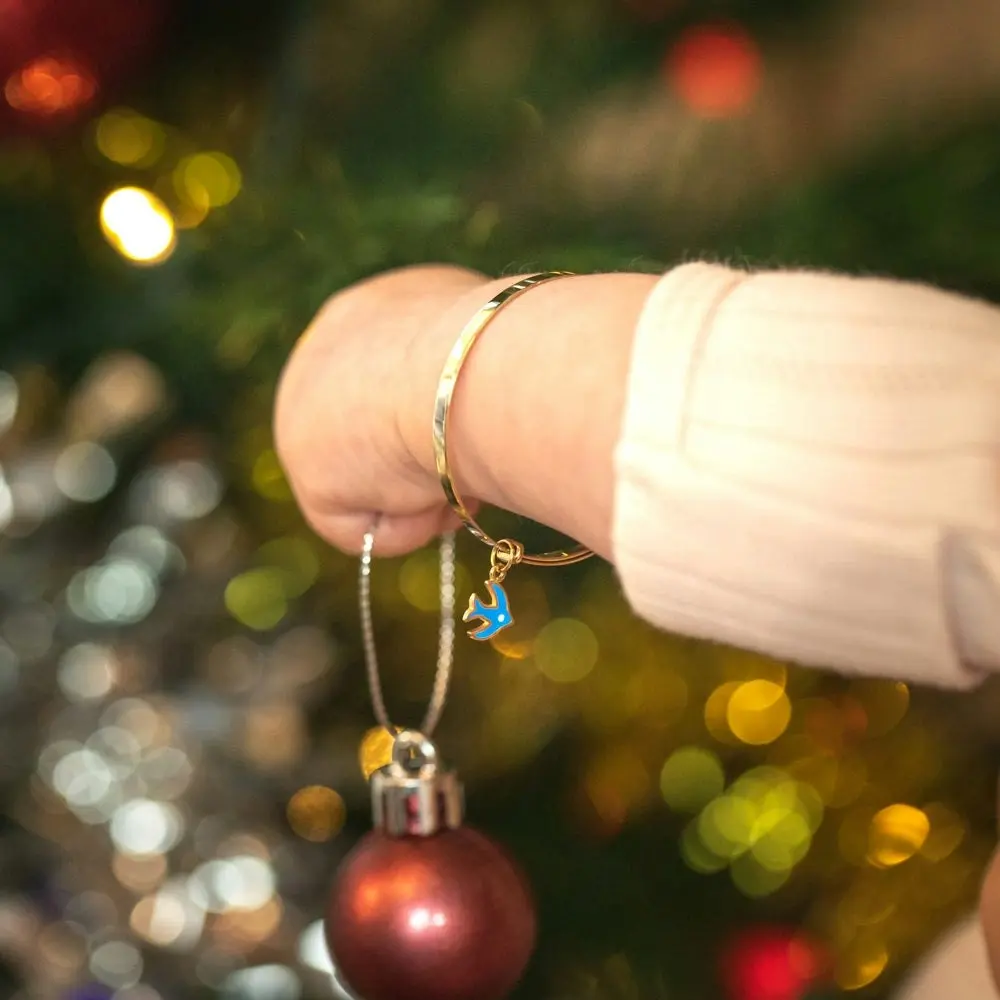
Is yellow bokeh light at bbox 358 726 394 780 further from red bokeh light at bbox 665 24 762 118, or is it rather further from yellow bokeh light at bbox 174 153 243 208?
red bokeh light at bbox 665 24 762 118

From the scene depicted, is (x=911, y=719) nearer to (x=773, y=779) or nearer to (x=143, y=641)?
(x=773, y=779)

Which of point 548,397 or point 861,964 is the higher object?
point 548,397

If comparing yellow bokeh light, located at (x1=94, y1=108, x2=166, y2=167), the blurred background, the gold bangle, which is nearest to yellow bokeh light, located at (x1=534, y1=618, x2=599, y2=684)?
the blurred background

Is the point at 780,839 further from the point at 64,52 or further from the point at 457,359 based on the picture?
the point at 64,52

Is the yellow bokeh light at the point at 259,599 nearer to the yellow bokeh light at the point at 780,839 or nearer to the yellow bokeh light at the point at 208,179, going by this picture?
the yellow bokeh light at the point at 208,179

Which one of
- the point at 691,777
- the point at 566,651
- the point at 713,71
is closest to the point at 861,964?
the point at 691,777
